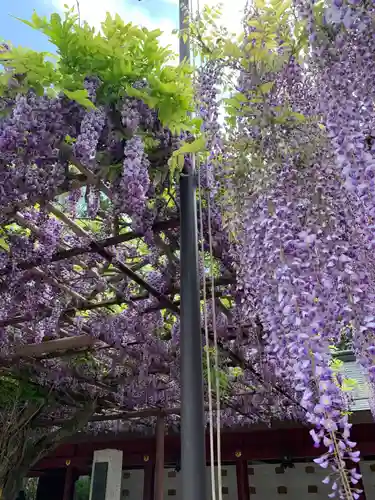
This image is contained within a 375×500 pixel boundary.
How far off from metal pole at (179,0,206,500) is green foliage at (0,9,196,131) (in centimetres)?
19

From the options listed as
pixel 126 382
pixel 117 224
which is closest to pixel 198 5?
pixel 117 224

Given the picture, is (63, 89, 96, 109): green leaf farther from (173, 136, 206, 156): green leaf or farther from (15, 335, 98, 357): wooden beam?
(15, 335, 98, 357): wooden beam

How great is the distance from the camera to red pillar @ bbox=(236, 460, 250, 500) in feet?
18.7

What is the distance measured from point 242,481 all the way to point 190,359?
4.80 metres

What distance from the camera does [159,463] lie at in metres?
5.12

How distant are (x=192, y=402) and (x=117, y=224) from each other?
3.55 feet

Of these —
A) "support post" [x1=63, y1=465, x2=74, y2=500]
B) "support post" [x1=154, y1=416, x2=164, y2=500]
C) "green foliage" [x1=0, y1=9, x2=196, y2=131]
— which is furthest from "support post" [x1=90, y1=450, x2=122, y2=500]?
"green foliage" [x1=0, y1=9, x2=196, y2=131]

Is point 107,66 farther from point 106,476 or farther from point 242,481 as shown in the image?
point 242,481

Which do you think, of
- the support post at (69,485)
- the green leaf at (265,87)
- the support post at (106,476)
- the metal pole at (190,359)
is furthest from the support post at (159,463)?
the green leaf at (265,87)

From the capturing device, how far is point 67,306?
335 cm

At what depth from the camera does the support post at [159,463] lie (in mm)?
4828

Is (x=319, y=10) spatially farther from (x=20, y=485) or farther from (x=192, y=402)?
(x=20, y=485)

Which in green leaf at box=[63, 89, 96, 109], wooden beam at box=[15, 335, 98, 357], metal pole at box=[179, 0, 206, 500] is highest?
wooden beam at box=[15, 335, 98, 357]

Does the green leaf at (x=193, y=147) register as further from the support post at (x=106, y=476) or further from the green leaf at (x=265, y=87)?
the support post at (x=106, y=476)
